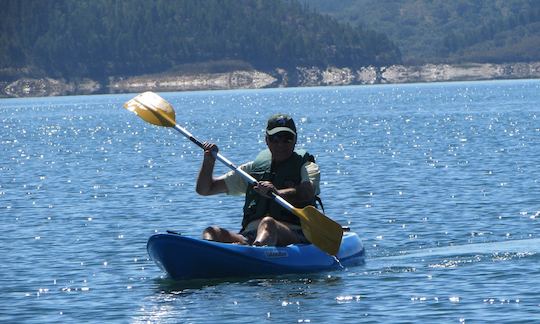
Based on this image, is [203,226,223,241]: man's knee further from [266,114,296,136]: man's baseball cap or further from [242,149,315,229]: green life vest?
[266,114,296,136]: man's baseball cap

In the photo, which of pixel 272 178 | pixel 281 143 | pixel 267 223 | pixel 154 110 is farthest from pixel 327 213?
pixel 281 143

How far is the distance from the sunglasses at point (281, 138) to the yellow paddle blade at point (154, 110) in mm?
2483

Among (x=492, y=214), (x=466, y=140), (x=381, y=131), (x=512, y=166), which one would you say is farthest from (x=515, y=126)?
(x=492, y=214)

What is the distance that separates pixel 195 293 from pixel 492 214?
9.72 meters

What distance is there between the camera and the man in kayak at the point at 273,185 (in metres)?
16.8

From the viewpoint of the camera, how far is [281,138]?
16781 mm

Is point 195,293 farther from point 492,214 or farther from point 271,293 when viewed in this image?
point 492,214

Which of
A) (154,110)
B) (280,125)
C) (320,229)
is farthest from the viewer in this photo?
(154,110)

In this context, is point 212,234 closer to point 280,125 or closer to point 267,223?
point 267,223

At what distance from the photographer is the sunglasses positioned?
16.7 m

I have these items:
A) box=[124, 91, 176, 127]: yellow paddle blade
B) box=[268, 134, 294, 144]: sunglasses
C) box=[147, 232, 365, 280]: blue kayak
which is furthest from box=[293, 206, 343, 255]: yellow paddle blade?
box=[124, 91, 176, 127]: yellow paddle blade

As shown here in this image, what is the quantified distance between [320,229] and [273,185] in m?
0.82

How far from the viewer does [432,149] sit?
160 ft

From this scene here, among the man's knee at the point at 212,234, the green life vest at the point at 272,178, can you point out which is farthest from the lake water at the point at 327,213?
the green life vest at the point at 272,178
